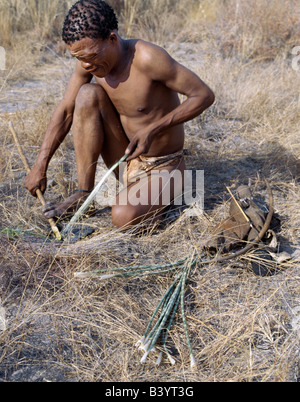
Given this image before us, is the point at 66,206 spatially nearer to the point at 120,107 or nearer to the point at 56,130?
the point at 56,130

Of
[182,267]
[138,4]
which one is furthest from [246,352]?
[138,4]

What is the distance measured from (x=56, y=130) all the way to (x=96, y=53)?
61cm

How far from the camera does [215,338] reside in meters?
1.70

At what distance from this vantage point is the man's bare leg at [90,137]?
7.64ft

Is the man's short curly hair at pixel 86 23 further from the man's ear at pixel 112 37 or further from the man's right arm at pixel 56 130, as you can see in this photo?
the man's right arm at pixel 56 130

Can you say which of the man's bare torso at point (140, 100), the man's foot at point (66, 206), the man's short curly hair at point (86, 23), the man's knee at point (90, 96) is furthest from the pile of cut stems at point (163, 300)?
the man's short curly hair at point (86, 23)

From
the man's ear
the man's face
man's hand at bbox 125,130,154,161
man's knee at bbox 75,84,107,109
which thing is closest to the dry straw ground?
man's hand at bbox 125,130,154,161

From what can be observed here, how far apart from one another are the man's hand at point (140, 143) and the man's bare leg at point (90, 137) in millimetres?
269

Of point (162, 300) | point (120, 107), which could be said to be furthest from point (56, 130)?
point (162, 300)

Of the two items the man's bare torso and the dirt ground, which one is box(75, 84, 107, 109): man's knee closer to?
the man's bare torso

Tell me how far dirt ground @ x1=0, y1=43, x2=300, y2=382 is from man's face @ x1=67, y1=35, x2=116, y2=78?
0.81m

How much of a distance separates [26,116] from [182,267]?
212 centimetres

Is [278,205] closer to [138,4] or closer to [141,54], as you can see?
[141,54]

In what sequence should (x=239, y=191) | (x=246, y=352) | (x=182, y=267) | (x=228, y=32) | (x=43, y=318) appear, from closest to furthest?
(x=246, y=352) < (x=43, y=318) < (x=182, y=267) < (x=239, y=191) < (x=228, y=32)
